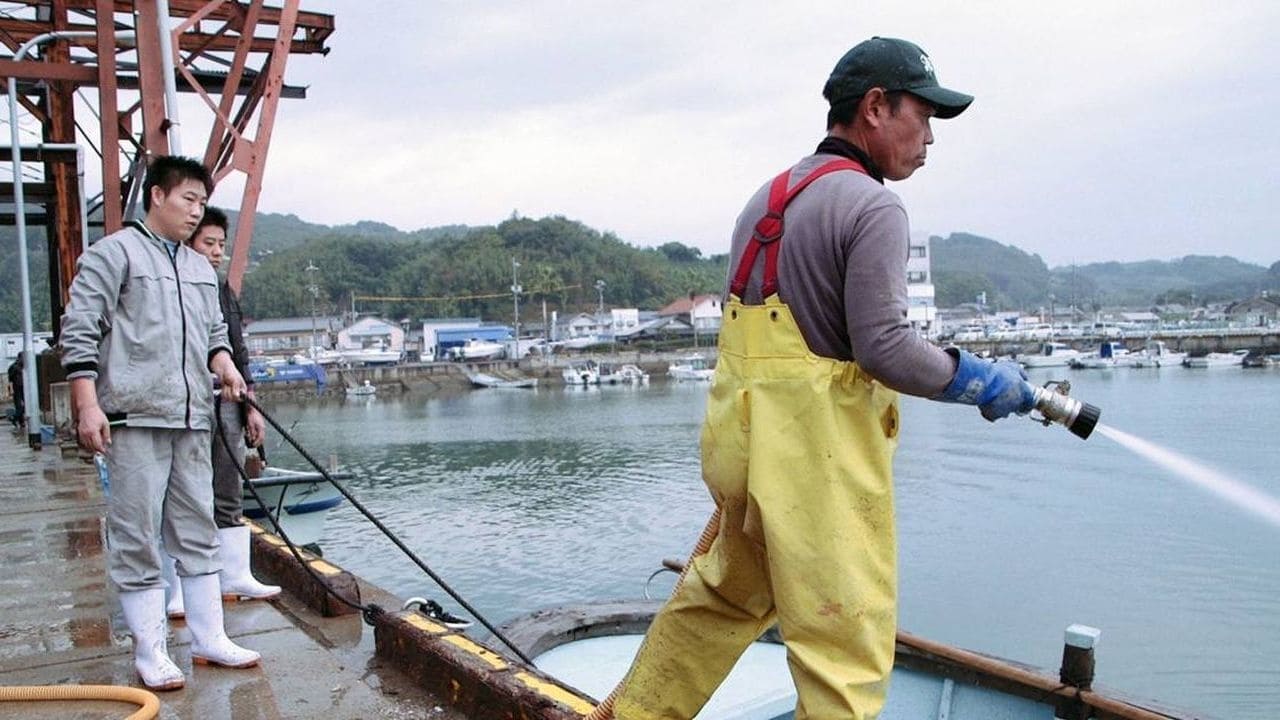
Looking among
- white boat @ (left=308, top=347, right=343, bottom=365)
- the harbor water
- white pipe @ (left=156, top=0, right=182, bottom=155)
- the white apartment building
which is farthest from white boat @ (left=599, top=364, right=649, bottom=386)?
white pipe @ (left=156, top=0, right=182, bottom=155)

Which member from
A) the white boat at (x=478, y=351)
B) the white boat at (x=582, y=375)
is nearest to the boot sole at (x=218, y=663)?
the white boat at (x=582, y=375)

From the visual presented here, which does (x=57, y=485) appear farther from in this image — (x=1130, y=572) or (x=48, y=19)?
(x=1130, y=572)

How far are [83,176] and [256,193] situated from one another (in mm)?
6909

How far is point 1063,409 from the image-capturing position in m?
2.14

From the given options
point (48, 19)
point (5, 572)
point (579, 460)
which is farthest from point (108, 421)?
point (579, 460)

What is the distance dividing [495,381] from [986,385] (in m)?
69.2

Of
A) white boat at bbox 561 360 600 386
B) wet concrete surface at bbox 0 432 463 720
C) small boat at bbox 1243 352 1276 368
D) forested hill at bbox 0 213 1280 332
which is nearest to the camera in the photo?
wet concrete surface at bbox 0 432 463 720

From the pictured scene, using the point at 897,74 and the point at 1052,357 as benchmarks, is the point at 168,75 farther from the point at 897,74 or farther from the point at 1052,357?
the point at 1052,357

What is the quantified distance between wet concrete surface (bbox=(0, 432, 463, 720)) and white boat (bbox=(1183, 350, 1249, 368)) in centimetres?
7472

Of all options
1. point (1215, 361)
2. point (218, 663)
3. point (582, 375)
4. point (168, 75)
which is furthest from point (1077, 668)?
point (1215, 361)

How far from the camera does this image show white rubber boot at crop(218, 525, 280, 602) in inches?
185

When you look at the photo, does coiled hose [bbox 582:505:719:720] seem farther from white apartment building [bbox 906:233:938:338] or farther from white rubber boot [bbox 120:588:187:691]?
white apartment building [bbox 906:233:938:338]

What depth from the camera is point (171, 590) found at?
14.8ft

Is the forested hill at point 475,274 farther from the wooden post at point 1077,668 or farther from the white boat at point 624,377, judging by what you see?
the wooden post at point 1077,668
